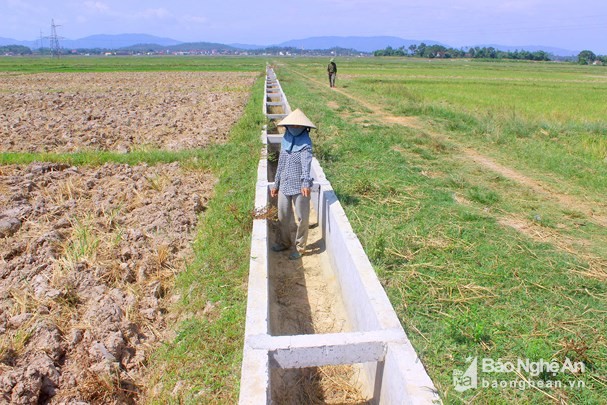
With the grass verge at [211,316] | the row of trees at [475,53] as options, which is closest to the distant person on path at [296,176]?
the grass verge at [211,316]

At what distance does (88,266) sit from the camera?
176 inches

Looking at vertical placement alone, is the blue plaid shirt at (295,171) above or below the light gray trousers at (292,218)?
above

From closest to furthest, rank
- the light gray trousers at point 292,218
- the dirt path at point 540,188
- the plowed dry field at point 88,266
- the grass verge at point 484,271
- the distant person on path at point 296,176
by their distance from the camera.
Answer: the grass verge at point 484,271, the plowed dry field at point 88,266, the distant person on path at point 296,176, the light gray trousers at point 292,218, the dirt path at point 540,188

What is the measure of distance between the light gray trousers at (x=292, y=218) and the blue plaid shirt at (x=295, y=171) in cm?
11

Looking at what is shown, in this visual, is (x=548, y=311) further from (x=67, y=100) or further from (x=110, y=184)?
(x=67, y=100)

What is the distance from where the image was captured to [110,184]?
7.22m

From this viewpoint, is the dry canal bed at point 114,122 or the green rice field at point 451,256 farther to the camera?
the dry canal bed at point 114,122

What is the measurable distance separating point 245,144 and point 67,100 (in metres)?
14.0

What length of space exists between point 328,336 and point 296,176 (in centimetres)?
232

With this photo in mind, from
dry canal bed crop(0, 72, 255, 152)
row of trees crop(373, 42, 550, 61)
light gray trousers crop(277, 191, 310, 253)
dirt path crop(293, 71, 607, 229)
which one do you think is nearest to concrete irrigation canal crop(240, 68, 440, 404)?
light gray trousers crop(277, 191, 310, 253)

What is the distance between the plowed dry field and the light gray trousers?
1.14 meters

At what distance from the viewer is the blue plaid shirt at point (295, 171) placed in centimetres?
469

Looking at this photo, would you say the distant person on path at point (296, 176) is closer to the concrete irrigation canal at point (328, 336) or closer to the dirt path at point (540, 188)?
the concrete irrigation canal at point (328, 336)

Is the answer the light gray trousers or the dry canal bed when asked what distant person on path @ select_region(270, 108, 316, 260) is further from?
the dry canal bed
